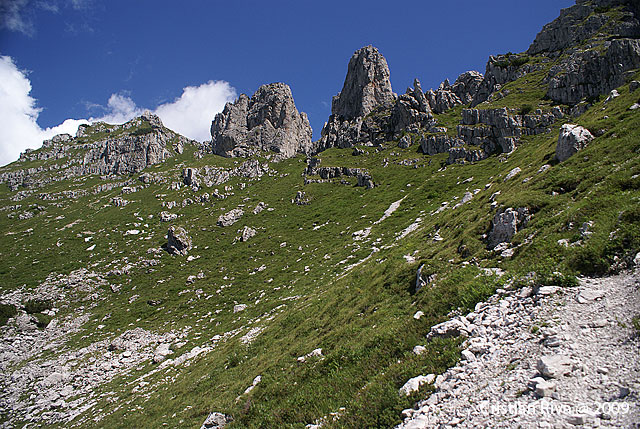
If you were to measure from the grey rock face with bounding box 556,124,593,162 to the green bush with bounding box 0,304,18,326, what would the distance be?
62263mm

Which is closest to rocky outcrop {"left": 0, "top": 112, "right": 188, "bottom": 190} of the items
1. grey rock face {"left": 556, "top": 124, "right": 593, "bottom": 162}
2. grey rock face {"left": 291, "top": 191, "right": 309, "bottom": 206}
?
grey rock face {"left": 291, "top": 191, "right": 309, "bottom": 206}

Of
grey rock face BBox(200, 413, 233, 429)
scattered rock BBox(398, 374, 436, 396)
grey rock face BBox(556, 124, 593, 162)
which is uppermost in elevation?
grey rock face BBox(556, 124, 593, 162)

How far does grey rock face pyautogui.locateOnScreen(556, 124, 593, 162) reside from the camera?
1781 centimetres

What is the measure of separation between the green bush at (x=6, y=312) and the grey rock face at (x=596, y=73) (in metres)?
114

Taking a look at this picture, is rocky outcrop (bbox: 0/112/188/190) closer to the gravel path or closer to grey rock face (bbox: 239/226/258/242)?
grey rock face (bbox: 239/226/258/242)

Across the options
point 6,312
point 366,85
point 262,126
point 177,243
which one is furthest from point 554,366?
point 366,85

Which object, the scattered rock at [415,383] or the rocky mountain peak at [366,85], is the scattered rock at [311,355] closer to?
the scattered rock at [415,383]

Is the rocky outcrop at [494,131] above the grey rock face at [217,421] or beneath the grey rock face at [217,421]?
above

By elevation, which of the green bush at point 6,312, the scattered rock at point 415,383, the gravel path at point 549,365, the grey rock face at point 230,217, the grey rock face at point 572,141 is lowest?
the scattered rock at point 415,383

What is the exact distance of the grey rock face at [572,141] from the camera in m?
17.8

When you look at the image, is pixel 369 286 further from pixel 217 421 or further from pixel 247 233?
pixel 247 233

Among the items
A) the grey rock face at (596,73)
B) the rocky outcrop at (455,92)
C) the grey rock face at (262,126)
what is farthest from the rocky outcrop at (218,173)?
the grey rock face at (596,73)

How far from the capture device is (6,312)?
36406 millimetres

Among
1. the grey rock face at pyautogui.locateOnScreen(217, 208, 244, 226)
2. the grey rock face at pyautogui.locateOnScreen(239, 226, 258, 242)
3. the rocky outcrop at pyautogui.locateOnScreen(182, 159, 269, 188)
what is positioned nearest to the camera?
the grey rock face at pyautogui.locateOnScreen(239, 226, 258, 242)
